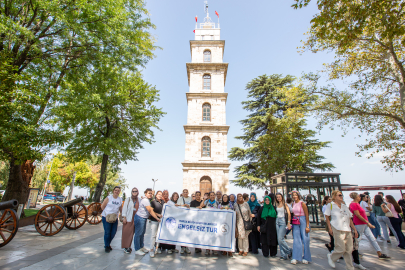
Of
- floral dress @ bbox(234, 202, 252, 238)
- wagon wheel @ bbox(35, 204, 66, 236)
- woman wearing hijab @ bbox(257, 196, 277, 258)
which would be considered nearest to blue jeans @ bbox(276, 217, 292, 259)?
woman wearing hijab @ bbox(257, 196, 277, 258)

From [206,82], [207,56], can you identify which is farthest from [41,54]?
[207,56]

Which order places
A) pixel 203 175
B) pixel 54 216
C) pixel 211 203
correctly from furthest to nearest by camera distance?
pixel 203 175 < pixel 54 216 < pixel 211 203

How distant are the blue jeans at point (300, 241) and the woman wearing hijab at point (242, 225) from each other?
1.29m

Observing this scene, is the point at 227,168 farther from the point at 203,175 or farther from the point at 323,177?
the point at 323,177

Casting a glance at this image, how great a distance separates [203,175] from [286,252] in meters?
14.5

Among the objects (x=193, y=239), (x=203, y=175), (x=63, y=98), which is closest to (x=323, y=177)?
(x=193, y=239)

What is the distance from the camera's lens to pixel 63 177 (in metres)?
35.1

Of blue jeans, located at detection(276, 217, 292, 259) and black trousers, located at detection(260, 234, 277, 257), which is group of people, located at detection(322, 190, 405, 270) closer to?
blue jeans, located at detection(276, 217, 292, 259)

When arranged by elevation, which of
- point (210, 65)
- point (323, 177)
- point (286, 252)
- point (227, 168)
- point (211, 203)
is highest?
point (210, 65)

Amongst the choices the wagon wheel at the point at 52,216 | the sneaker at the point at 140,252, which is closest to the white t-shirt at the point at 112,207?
the sneaker at the point at 140,252

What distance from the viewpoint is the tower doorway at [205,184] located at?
781 inches

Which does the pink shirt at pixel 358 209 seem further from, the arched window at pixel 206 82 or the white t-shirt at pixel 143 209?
the arched window at pixel 206 82

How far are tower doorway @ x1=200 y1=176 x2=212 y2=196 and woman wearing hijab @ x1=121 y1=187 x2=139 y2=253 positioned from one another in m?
13.9

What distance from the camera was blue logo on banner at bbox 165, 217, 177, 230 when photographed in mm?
6137
